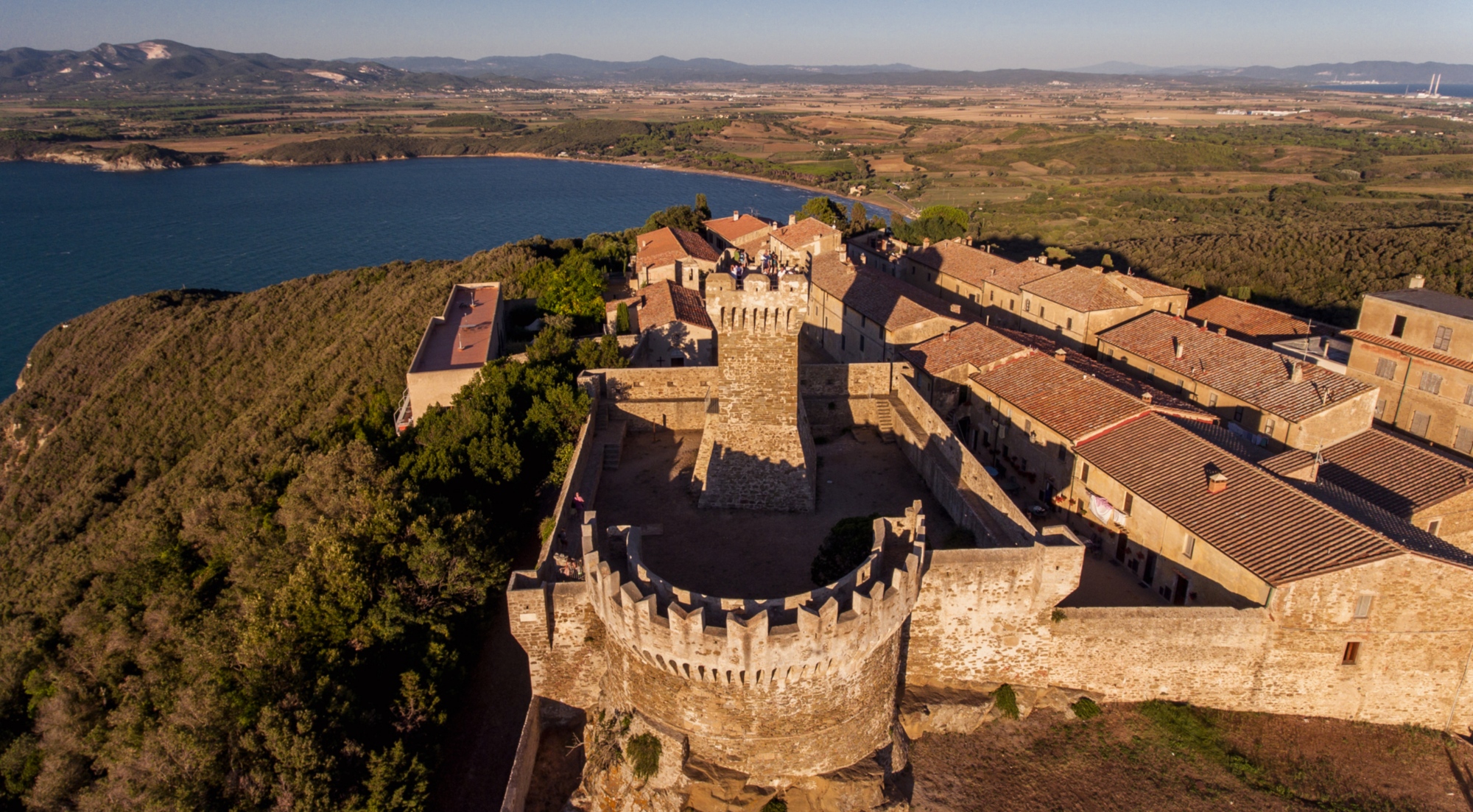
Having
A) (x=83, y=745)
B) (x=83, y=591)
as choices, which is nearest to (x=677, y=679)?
(x=83, y=745)

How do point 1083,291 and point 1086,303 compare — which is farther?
point 1083,291

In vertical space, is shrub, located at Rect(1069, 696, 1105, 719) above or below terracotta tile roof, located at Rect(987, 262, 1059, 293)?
below

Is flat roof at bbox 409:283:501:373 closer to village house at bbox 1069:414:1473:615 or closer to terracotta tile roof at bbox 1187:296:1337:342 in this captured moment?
village house at bbox 1069:414:1473:615

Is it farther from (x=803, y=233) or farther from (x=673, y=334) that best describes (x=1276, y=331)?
(x=673, y=334)

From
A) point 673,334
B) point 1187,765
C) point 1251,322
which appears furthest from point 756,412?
point 1251,322

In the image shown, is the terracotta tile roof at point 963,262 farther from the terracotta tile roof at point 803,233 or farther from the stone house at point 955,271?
the terracotta tile roof at point 803,233

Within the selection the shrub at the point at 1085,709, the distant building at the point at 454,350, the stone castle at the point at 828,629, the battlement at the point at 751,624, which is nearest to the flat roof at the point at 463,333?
the distant building at the point at 454,350

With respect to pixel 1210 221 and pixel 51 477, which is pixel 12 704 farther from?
pixel 1210 221

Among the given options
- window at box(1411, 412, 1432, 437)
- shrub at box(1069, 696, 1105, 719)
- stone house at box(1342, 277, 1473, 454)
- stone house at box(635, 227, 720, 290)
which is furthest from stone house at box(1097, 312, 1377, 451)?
stone house at box(635, 227, 720, 290)
